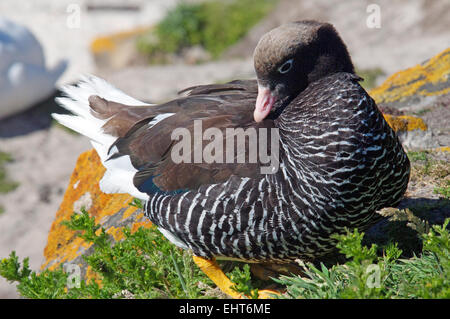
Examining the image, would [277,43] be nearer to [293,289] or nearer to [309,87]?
[309,87]

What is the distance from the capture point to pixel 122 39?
504 inches

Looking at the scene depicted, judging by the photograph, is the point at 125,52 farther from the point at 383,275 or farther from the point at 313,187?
the point at 383,275

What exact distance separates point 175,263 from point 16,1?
13.7 meters

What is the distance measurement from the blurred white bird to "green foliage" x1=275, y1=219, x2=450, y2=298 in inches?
345

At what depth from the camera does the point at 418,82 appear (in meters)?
5.46

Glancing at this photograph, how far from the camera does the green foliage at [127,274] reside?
3.23 m

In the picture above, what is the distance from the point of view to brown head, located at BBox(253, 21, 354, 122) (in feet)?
10.0

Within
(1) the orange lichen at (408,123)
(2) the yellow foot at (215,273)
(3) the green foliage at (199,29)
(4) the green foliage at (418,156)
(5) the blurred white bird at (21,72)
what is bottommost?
(2) the yellow foot at (215,273)

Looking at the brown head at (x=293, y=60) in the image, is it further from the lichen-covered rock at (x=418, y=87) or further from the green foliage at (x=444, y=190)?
the lichen-covered rock at (x=418, y=87)

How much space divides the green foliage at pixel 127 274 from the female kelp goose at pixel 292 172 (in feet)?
0.44

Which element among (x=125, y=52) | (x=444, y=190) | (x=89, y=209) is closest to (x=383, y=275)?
(x=444, y=190)

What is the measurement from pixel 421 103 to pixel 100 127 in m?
3.22

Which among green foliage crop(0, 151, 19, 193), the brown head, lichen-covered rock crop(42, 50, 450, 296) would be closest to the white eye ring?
the brown head

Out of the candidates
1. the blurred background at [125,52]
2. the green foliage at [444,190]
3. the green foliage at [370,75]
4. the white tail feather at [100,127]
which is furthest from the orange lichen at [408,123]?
the blurred background at [125,52]
